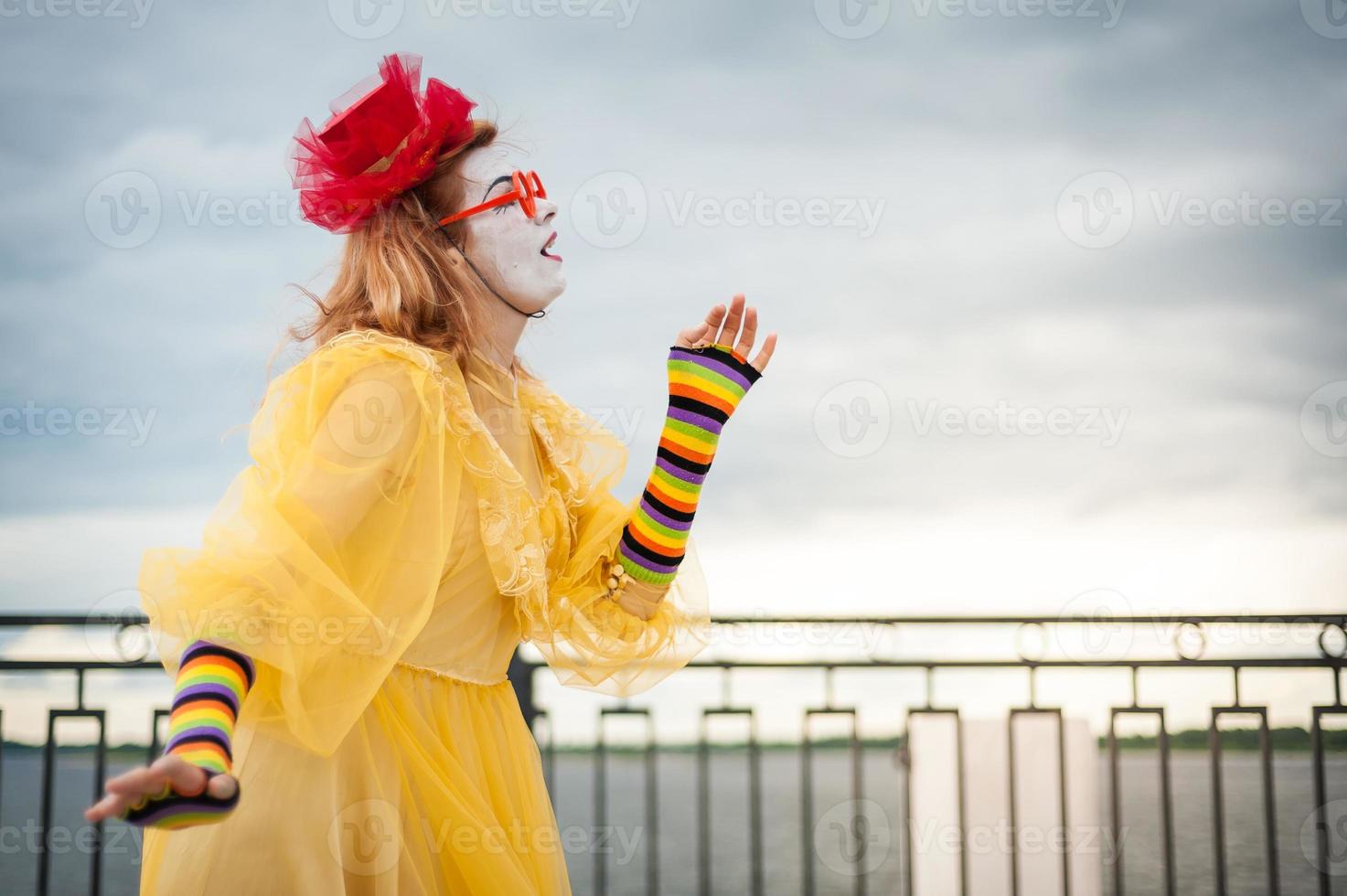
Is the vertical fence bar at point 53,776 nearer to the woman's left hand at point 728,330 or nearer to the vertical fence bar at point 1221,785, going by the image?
→ the woman's left hand at point 728,330

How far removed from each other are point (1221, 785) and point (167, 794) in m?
2.97

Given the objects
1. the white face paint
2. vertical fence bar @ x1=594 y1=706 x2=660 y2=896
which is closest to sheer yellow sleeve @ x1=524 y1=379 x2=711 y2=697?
the white face paint

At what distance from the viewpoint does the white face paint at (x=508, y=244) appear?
6.08 ft

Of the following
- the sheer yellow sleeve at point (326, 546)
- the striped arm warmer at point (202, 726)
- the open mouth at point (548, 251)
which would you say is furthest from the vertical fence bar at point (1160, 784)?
the striped arm warmer at point (202, 726)

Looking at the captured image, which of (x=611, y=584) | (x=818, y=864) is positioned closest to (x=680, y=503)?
(x=611, y=584)

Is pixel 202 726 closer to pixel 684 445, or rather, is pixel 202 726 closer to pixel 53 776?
pixel 684 445

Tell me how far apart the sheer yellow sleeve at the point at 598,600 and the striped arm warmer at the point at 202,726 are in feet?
1.66

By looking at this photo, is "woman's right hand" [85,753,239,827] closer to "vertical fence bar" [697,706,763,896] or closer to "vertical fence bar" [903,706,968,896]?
"vertical fence bar" [697,706,763,896]

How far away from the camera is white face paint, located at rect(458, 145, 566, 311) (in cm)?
185

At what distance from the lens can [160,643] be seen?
56.8 inches

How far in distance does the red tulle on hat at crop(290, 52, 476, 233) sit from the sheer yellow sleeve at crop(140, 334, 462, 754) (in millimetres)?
333

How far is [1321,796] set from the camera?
10.4ft

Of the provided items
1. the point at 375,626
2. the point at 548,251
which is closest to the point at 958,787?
the point at 548,251

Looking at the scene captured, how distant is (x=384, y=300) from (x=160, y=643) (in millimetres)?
606
